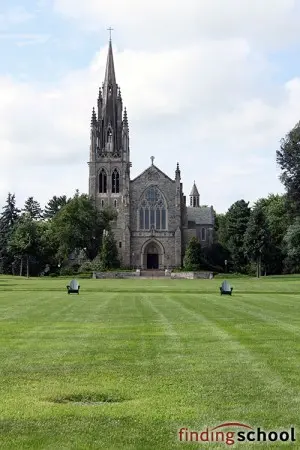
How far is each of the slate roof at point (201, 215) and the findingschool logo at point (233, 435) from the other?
11779 centimetres

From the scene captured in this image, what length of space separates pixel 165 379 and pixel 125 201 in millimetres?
103230

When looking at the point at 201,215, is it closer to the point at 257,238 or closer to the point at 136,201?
the point at 136,201

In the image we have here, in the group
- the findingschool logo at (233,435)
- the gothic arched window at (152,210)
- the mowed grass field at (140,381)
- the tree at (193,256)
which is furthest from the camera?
the gothic arched window at (152,210)

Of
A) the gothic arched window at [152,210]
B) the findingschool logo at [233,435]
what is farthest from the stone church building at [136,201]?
the findingschool logo at [233,435]

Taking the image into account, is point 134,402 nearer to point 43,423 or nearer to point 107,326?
point 43,423

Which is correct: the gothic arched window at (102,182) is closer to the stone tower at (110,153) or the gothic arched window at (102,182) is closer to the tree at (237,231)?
the stone tower at (110,153)

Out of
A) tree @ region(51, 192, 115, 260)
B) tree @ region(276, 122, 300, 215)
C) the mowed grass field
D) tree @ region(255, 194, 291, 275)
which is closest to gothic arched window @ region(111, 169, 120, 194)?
tree @ region(51, 192, 115, 260)

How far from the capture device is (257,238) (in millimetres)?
96250

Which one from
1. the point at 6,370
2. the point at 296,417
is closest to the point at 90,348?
the point at 6,370

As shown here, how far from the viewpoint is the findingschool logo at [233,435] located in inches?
316

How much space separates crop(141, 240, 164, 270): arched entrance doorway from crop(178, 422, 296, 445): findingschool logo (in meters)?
105

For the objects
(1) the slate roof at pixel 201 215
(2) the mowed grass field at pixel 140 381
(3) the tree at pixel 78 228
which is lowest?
(2) the mowed grass field at pixel 140 381

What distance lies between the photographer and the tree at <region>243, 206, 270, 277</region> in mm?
96125

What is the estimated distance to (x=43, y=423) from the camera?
8.88 metres
